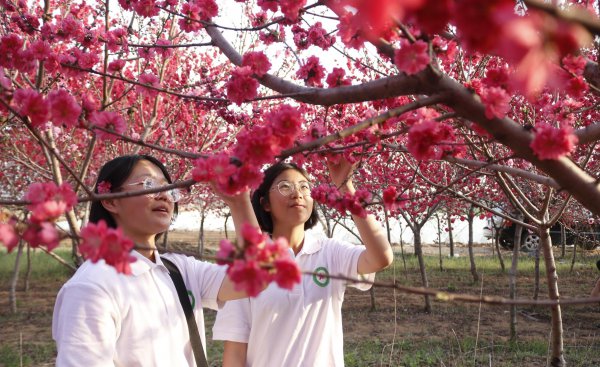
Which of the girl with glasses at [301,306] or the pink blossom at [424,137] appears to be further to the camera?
the girl with glasses at [301,306]

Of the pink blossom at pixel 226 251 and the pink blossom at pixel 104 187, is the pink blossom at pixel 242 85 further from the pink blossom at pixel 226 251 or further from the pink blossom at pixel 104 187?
the pink blossom at pixel 226 251

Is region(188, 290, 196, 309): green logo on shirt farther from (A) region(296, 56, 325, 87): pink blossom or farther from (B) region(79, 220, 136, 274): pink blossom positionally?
(B) region(79, 220, 136, 274): pink blossom

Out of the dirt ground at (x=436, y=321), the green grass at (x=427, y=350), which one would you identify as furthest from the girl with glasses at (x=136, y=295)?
the dirt ground at (x=436, y=321)

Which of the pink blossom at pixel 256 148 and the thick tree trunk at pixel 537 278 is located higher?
the pink blossom at pixel 256 148

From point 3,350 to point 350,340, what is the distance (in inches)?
161

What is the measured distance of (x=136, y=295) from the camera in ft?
6.37

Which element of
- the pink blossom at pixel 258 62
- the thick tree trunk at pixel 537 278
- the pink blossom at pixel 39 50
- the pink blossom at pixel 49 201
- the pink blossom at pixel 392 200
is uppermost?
the pink blossom at pixel 39 50

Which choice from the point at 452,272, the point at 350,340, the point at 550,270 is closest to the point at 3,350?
the point at 350,340

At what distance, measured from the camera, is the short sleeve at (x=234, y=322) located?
254 cm

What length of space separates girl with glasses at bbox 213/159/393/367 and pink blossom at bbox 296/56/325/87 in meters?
0.44

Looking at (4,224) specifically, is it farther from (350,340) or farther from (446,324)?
(446,324)

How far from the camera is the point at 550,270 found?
3.45 meters

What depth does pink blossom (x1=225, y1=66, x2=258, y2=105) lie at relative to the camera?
1.89 metres

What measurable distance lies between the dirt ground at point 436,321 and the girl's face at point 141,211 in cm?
334
